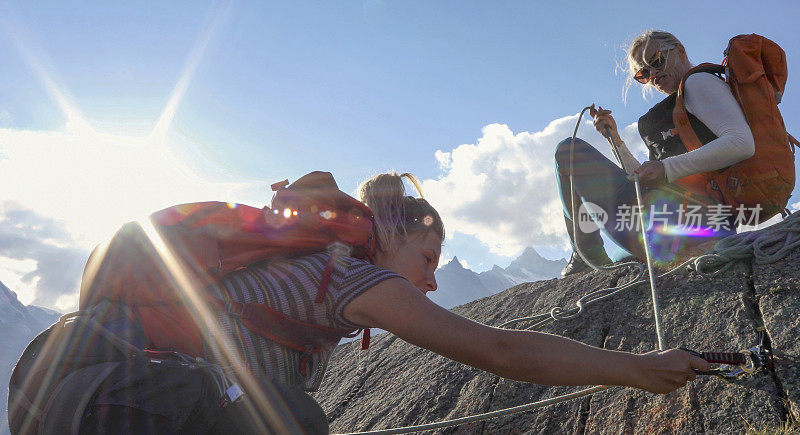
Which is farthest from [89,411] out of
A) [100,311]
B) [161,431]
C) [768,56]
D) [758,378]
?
[768,56]

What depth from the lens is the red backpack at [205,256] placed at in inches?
81.4

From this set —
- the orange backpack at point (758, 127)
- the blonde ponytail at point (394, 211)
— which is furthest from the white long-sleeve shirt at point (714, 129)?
the blonde ponytail at point (394, 211)

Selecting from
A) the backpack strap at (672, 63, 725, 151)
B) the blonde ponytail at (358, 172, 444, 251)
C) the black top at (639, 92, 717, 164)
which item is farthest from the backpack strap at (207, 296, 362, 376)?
the black top at (639, 92, 717, 164)

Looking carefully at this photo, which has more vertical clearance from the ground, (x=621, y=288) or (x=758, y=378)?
(x=621, y=288)

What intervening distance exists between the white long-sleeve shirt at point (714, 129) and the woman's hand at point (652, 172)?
0.04 meters

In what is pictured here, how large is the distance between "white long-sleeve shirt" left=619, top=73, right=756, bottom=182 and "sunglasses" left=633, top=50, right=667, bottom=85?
18.5 inches

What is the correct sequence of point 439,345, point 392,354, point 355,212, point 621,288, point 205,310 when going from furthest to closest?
point 392,354
point 621,288
point 355,212
point 205,310
point 439,345

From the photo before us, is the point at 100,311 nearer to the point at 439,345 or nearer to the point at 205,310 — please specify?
the point at 205,310

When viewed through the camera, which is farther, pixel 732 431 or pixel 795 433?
pixel 732 431

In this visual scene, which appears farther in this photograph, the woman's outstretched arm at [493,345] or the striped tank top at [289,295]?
the striped tank top at [289,295]

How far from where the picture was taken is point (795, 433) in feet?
7.42

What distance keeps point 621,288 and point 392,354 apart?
2.50m

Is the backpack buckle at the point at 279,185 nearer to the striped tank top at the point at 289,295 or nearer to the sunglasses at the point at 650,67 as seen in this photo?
the striped tank top at the point at 289,295

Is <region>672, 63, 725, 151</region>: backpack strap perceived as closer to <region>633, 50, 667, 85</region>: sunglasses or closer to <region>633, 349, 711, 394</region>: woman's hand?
<region>633, 50, 667, 85</region>: sunglasses
